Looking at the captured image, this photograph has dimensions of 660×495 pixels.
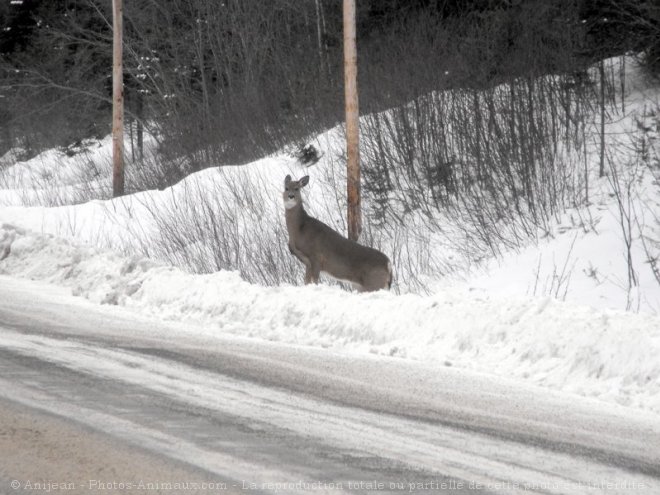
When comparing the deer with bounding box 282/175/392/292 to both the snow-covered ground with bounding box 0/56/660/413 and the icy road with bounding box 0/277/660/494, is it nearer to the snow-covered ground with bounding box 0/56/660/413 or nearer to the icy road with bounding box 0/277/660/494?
the snow-covered ground with bounding box 0/56/660/413

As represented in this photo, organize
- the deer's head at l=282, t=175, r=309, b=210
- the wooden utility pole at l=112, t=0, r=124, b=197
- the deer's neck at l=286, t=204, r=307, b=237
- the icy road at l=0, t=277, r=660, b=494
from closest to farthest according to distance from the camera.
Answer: the icy road at l=0, t=277, r=660, b=494
the deer's neck at l=286, t=204, r=307, b=237
the deer's head at l=282, t=175, r=309, b=210
the wooden utility pole at l=112, t=0, r=124, b=197

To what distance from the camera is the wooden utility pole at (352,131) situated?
18094 millimetres

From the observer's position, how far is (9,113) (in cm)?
5594

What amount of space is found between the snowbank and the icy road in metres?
0.38

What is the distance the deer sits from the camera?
12930mm

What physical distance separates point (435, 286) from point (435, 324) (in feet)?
21.4

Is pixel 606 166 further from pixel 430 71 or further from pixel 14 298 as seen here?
pixel 14 298

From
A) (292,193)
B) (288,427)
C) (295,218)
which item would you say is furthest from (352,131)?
(288,427)

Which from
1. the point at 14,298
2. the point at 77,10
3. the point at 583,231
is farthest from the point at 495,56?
the point at 77,10

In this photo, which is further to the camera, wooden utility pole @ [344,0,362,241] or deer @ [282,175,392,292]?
wooden utility pole @ [344,0,362,241]

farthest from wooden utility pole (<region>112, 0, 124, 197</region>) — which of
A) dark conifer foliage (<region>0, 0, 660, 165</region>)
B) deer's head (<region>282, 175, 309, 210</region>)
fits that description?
deer's head (<region>282, 175, 309, 210</region>)

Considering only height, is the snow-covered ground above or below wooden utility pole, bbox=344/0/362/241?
below

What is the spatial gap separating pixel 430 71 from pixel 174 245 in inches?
323

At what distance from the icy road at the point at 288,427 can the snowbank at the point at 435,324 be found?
0.38m
